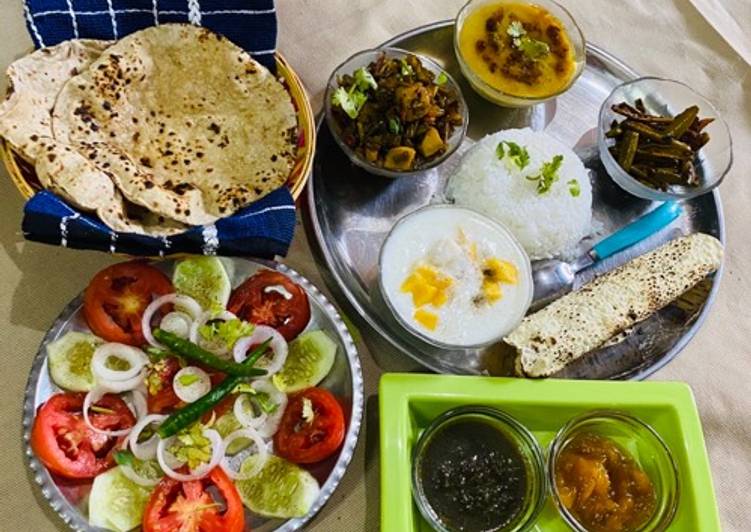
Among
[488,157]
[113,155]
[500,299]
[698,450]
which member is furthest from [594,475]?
[113,155]

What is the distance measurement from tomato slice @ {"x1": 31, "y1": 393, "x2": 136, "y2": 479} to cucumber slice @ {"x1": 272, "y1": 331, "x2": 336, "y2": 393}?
12.1 inches

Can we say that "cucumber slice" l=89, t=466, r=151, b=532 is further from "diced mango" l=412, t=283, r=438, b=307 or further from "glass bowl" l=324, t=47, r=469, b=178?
"glass bowl" l=324, t=47, r=469, b=178

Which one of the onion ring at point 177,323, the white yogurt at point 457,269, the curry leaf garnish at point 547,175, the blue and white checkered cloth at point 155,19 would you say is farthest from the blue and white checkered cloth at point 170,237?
the curry leaf garnish at point 547,175

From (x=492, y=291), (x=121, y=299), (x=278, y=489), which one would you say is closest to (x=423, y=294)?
(x=492, y=291)

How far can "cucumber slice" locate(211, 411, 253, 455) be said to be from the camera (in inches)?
64.7

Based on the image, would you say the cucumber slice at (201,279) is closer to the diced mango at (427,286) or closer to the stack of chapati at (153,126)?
the stack of chapati at (153,126)

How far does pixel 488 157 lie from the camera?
6.50 feet

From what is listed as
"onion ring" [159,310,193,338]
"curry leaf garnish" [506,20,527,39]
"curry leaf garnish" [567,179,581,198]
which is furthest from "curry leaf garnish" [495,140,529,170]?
"onion ring" [159,310,193,338]

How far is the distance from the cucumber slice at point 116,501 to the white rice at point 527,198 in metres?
0.95

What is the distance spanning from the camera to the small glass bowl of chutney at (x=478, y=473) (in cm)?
163

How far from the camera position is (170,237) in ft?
5.41

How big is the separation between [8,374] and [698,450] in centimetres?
144

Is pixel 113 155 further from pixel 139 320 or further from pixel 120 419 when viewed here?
pixel 120 419

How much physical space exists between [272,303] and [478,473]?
0.54 m
